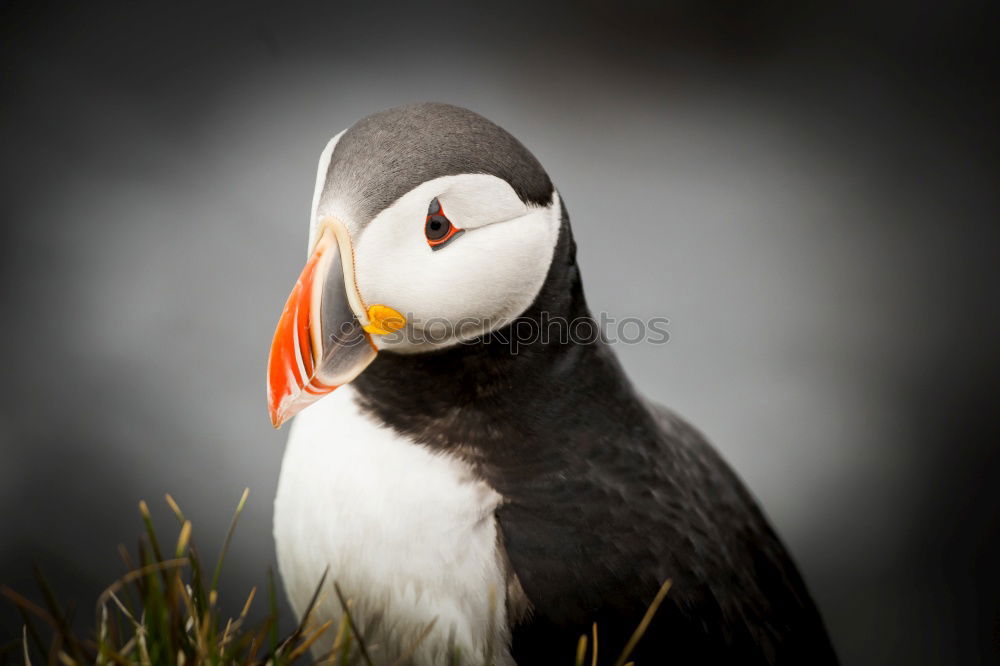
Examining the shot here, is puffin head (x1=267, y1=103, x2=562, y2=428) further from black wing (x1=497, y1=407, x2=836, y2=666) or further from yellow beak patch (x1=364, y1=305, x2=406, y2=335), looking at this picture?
black wing (x1=497, y1=407, x2=836, y2=666)

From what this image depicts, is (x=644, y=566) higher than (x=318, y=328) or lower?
lower

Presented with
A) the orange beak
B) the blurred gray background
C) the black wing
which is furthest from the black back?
the blurred gray background

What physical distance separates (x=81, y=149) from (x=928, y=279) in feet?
9.59

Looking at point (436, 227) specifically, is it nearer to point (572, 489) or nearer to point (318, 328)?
point (318, 328)

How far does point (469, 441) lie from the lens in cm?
124

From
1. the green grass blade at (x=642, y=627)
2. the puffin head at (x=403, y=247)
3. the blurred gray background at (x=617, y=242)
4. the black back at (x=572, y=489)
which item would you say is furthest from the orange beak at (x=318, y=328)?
the blurred gray background at (x=617, y=242)

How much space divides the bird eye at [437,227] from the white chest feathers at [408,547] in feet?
0.96

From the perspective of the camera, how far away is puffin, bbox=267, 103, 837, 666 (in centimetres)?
110

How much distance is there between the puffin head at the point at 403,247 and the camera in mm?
1086

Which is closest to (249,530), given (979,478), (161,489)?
(161,489)

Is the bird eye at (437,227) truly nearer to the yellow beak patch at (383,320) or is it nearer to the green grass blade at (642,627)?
the yellow beak patch at (383,320)

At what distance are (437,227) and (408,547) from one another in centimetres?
40

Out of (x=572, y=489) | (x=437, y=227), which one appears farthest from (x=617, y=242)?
(x=437, y=227)

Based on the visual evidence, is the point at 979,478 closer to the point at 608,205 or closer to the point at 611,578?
the point at 608,205
